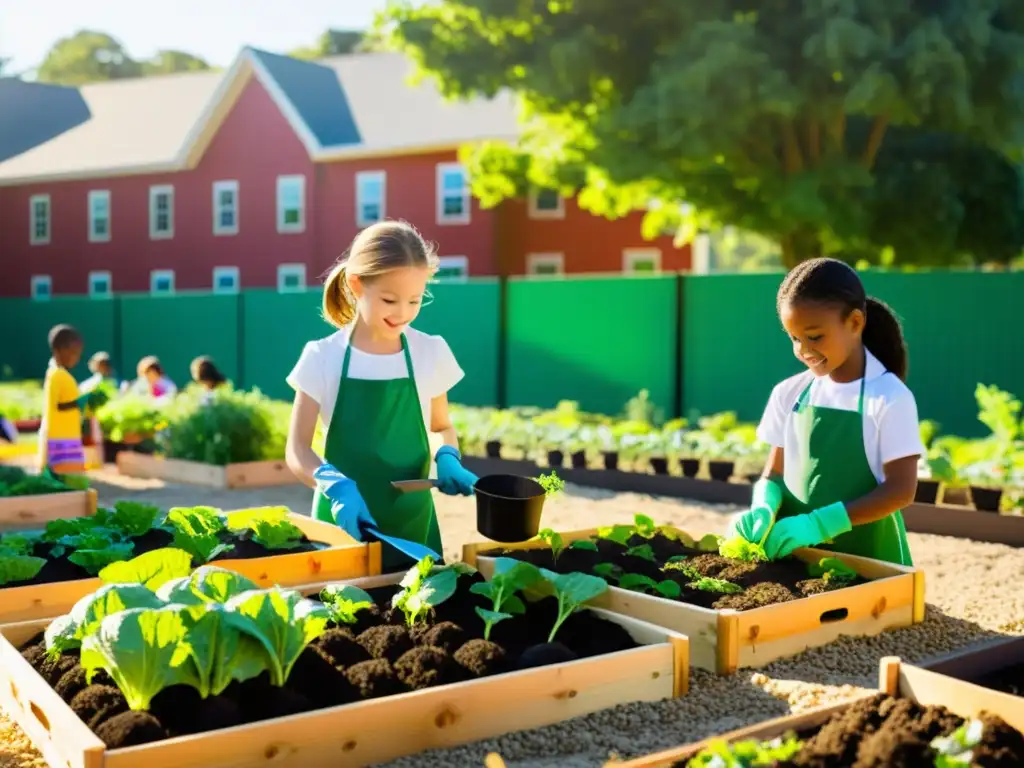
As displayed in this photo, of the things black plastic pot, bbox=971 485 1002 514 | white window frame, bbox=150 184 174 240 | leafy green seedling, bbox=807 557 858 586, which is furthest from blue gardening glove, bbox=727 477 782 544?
white window frame, bbox=150 184 174 240

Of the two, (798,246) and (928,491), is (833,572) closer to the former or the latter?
(928,491)

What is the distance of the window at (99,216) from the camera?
107 ft

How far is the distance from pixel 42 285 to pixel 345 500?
3322 centimetres

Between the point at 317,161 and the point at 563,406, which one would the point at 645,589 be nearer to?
the point at 563,406

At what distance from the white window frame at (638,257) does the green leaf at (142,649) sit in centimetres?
2345

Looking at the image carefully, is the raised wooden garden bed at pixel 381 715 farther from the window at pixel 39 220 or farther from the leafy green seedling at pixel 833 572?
the window at pixel 39 220

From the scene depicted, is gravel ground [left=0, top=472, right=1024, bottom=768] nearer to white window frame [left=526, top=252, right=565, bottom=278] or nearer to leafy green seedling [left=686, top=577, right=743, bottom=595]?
leafy green seedling [left=686, top=577, right=743, bottom=595]

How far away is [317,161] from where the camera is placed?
2770cm

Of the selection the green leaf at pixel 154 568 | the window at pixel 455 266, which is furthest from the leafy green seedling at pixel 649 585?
the window at pixel 455 266

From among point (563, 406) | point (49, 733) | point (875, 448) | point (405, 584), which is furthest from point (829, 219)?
point (49, 733)

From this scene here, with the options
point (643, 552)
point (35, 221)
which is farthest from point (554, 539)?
point (35, 221)

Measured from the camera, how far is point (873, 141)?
52.2 ft

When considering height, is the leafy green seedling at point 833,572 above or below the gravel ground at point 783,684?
above

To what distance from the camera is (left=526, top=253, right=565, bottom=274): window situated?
26281 mm
